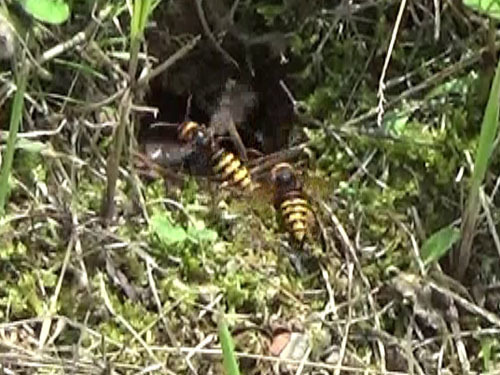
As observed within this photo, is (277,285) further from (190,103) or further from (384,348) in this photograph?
(190,103)

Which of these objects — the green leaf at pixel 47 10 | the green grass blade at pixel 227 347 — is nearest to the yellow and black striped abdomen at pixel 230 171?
the green leaf at pixel 47 10

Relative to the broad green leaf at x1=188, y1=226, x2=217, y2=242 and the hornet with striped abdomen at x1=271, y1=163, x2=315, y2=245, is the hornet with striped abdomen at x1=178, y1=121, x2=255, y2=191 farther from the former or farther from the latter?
the broad green leaf at x1=188, y1=226, x2=217, y2=242

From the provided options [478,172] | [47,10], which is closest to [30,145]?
[47,10]

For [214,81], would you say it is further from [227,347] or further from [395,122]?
[227,347]

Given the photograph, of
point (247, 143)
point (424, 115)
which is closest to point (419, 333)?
point (424, 115)

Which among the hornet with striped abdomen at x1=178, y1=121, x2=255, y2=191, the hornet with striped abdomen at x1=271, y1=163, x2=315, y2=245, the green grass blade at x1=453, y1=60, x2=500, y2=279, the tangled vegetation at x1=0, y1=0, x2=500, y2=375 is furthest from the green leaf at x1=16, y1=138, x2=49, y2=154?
the green grass blade at x1=453, y1=60, x2=500, y2=279

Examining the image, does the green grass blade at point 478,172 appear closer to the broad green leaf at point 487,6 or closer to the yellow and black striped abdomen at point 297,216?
the broad green leaf at point 487,6
